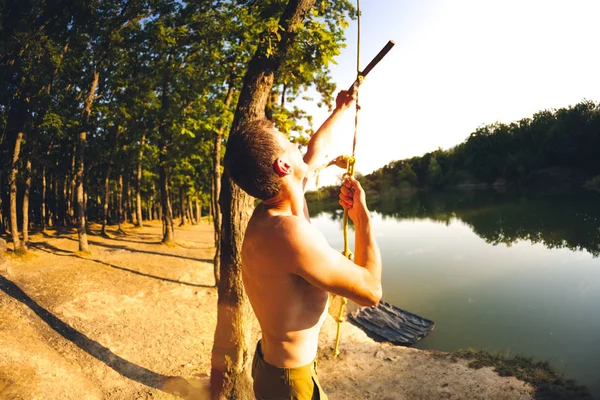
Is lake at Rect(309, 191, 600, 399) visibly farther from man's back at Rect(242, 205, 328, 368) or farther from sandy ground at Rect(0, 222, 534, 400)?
man's back at Rect(242, 205, 328, 368)

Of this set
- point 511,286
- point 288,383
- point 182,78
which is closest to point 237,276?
point 288,383

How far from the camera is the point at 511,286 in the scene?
17.3m

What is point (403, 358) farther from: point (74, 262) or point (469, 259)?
point (469, 259)

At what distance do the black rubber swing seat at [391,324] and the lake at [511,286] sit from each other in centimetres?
42

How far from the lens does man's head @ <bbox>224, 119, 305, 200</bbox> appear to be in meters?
2.05

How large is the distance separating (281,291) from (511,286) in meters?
19.2

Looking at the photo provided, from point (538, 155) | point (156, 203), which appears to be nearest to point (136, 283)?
point (156, 203)

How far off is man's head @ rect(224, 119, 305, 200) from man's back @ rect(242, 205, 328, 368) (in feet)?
0.61

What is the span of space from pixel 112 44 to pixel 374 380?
1607cm

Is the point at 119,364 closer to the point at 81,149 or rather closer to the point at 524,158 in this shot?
the point at 81,149

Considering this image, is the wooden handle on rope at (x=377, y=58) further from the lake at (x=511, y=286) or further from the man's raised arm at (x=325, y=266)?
the lake at (x=511, y=286)

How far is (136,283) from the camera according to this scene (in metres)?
A: 13.1

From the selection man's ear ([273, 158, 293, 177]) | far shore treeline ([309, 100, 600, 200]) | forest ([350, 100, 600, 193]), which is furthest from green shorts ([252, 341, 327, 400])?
forest ([350, 100, 600, 193])

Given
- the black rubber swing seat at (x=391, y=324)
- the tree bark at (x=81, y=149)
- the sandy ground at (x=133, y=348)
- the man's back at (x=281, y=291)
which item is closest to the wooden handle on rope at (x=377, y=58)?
the man's back at (x=281, y=291)
